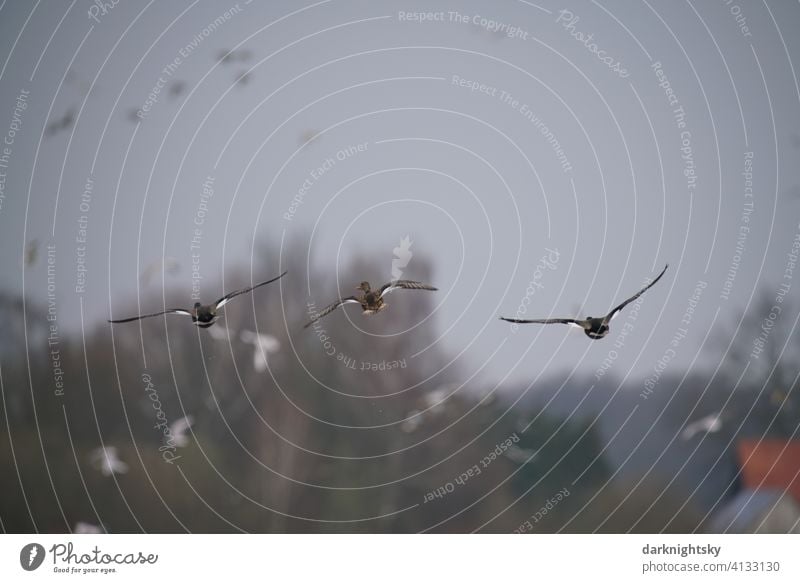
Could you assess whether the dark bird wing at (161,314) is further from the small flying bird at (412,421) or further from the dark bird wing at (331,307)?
the small flying bird at (412,421)

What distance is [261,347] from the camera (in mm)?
5926

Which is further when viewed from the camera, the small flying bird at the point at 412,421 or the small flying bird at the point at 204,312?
the small flying bird at the point at 412,421

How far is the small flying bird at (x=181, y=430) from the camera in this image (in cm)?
583

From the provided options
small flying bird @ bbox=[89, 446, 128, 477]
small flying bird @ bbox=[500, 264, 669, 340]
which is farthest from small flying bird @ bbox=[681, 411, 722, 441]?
small flying bird @ bbox=[89, 446, 128, 477]

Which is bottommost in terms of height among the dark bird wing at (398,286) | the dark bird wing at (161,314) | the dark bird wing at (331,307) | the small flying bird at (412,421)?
the small flying bird at (412,421)

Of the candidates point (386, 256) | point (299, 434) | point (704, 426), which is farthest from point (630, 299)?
point (299, 434)

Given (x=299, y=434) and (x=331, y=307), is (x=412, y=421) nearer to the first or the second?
(x=299, y=434)

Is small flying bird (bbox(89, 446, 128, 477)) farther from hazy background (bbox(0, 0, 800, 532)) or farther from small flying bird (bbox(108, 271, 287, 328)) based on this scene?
small flying bird (bbox(108, 271, 287, 328))

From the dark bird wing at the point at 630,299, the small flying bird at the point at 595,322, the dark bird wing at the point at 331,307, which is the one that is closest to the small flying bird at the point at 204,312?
the dark bird wing at the point at 331,307

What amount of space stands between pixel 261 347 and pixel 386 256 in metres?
0.95

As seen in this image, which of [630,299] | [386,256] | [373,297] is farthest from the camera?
[386,256]

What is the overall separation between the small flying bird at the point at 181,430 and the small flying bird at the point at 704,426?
3019 millimetres

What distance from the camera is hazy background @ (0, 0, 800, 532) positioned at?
5.83 m

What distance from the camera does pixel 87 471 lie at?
583cm
